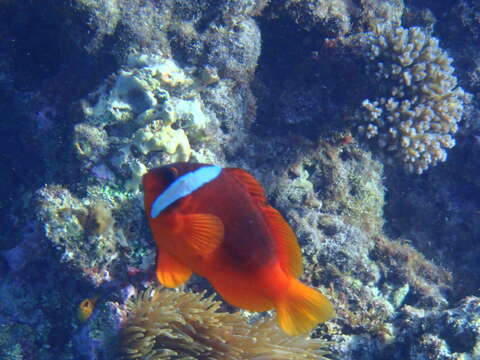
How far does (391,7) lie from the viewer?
5543mm

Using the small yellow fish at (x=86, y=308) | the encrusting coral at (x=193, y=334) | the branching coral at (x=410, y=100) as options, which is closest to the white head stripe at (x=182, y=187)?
the encrusting coral at (x=193, y=334)

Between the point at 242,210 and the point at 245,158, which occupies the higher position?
the point at 245,158

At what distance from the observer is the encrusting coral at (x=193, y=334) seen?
2.63 m

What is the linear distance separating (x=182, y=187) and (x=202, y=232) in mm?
223

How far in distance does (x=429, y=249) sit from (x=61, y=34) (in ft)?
18.5

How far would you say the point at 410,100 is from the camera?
15.9 ft

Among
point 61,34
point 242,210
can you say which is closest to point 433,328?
point 242,210

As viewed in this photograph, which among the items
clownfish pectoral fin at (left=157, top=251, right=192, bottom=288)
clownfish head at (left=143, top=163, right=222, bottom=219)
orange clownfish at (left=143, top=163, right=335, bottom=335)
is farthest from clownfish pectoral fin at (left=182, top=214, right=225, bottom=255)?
clownfish pectoral fin at (left=157, top=251, right=192, bottom=288)

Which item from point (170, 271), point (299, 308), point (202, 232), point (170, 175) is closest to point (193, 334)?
point (170, 271)

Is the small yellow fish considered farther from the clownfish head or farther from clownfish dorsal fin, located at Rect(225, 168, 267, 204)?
clownfish dorsal fin, located at Rect(225, 168, 267, 204)

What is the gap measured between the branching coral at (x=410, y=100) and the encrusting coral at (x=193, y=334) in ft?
9.42

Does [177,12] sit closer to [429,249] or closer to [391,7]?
[391,7]

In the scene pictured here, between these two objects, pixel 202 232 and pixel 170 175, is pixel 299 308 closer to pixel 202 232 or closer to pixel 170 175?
pixel 202 232

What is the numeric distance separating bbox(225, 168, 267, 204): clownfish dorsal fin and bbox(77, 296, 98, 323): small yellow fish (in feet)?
6.79
